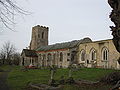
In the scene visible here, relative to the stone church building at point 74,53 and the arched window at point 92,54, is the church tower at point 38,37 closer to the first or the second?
the stone church building at point 74,53

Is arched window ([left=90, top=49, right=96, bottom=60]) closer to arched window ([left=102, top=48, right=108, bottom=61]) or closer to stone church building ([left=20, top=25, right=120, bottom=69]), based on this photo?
stone church building ([left=20, top=25, right=120, bottom=69])

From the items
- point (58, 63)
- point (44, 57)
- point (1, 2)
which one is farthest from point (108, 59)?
point (1, 2)

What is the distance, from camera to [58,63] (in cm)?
5372

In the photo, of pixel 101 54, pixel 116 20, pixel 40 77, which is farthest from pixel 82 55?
pixel 116 20

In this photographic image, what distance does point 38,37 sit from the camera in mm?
71562

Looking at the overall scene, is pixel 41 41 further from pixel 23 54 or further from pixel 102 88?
pixel 102 88

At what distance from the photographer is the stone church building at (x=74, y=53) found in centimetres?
3903

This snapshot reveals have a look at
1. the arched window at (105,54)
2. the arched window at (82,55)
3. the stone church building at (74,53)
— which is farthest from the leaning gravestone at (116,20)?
the arched window at (82,55)

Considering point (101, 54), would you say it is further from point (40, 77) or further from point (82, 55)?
point (40, 77)

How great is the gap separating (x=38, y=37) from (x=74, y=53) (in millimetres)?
26378

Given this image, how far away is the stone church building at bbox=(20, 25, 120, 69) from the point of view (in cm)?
3903

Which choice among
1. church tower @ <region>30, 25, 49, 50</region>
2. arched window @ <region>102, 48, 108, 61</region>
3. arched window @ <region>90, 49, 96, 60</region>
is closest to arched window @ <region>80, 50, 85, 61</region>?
arched window @ <region>90, 49, 96, 60</region>

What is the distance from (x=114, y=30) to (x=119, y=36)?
602 millimetres

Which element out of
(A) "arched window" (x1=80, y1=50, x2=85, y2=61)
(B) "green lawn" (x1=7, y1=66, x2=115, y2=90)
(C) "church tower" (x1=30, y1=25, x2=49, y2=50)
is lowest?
(B) "green lawn" (x1=7, y1=66, x2=115, y2=90)
